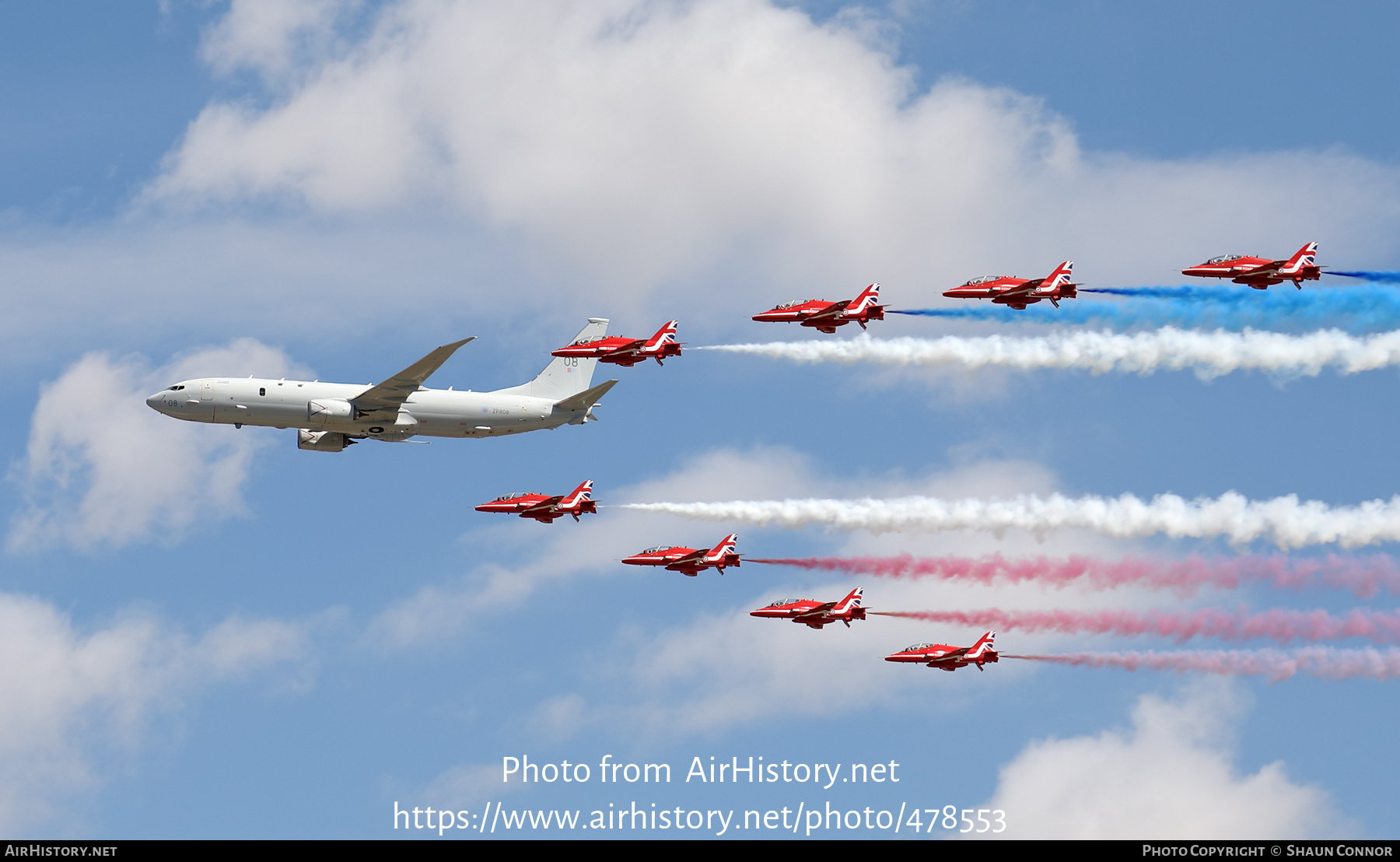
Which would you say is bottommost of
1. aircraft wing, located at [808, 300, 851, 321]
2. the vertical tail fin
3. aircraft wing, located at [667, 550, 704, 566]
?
aircraft wing, located at [667, 550, 704, 566]

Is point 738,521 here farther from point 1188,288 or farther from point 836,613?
point 1188,288

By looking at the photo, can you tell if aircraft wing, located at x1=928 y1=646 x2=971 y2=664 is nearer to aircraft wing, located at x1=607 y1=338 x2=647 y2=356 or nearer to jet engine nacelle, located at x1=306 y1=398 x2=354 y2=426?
aircraft wing, located at x1=607 y1=338 x2=647 y2=356

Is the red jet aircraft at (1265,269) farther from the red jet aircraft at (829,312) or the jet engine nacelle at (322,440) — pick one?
the jet engine nacelle at (322,440)

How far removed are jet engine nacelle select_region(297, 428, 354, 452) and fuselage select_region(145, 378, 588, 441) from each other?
4388 mm

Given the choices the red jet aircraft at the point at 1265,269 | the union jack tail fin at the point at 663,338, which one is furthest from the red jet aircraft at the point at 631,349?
the red jet aircraft at the point at 1265,269

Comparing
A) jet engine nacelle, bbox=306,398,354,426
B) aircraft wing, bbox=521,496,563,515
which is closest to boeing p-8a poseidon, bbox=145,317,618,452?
jet engine nacelle, bbox=306,398,354,426

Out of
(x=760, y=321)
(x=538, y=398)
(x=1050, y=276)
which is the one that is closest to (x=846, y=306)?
(x=760, y=321)

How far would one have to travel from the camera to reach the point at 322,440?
388ft

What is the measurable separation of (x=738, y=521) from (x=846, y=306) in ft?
75.2

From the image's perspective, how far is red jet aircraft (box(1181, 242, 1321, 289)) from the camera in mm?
94438

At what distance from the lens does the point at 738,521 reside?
380 ft
